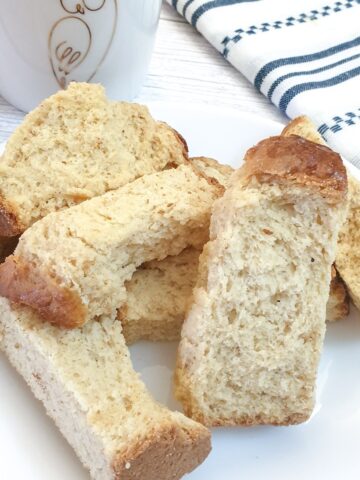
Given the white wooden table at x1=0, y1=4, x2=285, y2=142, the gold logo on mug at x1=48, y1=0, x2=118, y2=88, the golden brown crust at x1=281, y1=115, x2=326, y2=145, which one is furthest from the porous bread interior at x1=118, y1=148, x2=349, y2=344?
the white wooden table at x1=0, y1=4, x2=285, y2=142

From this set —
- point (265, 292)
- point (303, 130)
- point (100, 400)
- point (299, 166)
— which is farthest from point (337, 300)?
point (100, 400)

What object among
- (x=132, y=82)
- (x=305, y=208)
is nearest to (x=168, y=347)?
(x=305, y=208)

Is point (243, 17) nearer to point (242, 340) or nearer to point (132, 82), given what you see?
point (132, 82)

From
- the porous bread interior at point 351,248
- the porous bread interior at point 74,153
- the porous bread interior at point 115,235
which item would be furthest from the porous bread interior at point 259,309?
the porous bread interior at point 74,153

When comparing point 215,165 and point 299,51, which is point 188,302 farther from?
point 299,51

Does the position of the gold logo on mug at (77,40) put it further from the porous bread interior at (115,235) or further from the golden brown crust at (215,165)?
the porous bread interior at (115,235)
